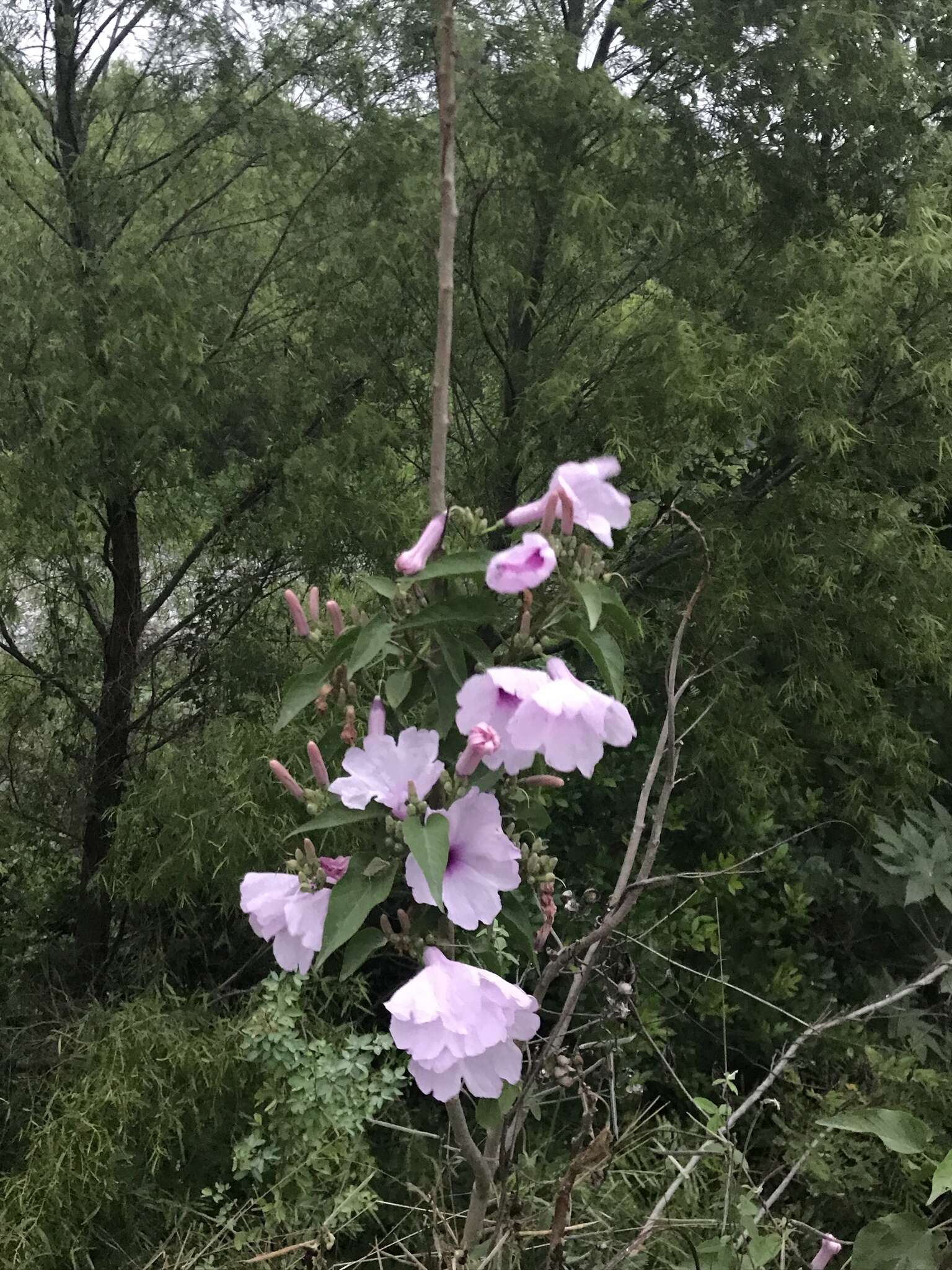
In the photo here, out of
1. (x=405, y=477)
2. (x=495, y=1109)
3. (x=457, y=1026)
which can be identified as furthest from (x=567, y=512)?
(x=405, y=477)

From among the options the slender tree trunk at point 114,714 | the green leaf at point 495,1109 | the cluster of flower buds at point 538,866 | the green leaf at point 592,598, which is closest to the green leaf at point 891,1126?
the green leaf at point 495,1109

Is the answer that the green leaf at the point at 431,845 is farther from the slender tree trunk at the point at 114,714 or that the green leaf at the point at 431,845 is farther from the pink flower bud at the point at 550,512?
the slender tree trunk at the point at 114,714

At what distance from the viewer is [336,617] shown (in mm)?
693

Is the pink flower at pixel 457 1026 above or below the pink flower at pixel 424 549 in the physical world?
below

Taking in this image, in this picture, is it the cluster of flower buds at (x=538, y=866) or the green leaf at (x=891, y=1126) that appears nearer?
the cluster of flower buds at (x=538, y=866)

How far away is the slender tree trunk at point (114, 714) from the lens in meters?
2.05

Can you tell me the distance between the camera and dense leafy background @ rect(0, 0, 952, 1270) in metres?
1.68

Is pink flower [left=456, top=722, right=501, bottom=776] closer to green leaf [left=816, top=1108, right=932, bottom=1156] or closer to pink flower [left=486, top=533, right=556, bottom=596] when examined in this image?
pink flower [left=486, top=533, right=556, bottom=596]

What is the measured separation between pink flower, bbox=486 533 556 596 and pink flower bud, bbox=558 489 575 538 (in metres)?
0.03

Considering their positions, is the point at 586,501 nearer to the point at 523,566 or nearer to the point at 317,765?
the point at 523,566

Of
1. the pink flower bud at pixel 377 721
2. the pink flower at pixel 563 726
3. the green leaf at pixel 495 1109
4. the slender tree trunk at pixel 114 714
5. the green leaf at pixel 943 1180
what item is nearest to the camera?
the pink flower at pixel 563 726

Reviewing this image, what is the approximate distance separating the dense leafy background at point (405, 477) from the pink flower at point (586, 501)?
116 cm

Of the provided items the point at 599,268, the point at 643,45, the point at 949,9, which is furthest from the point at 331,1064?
the point at 949,9

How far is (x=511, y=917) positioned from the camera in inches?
29.6
